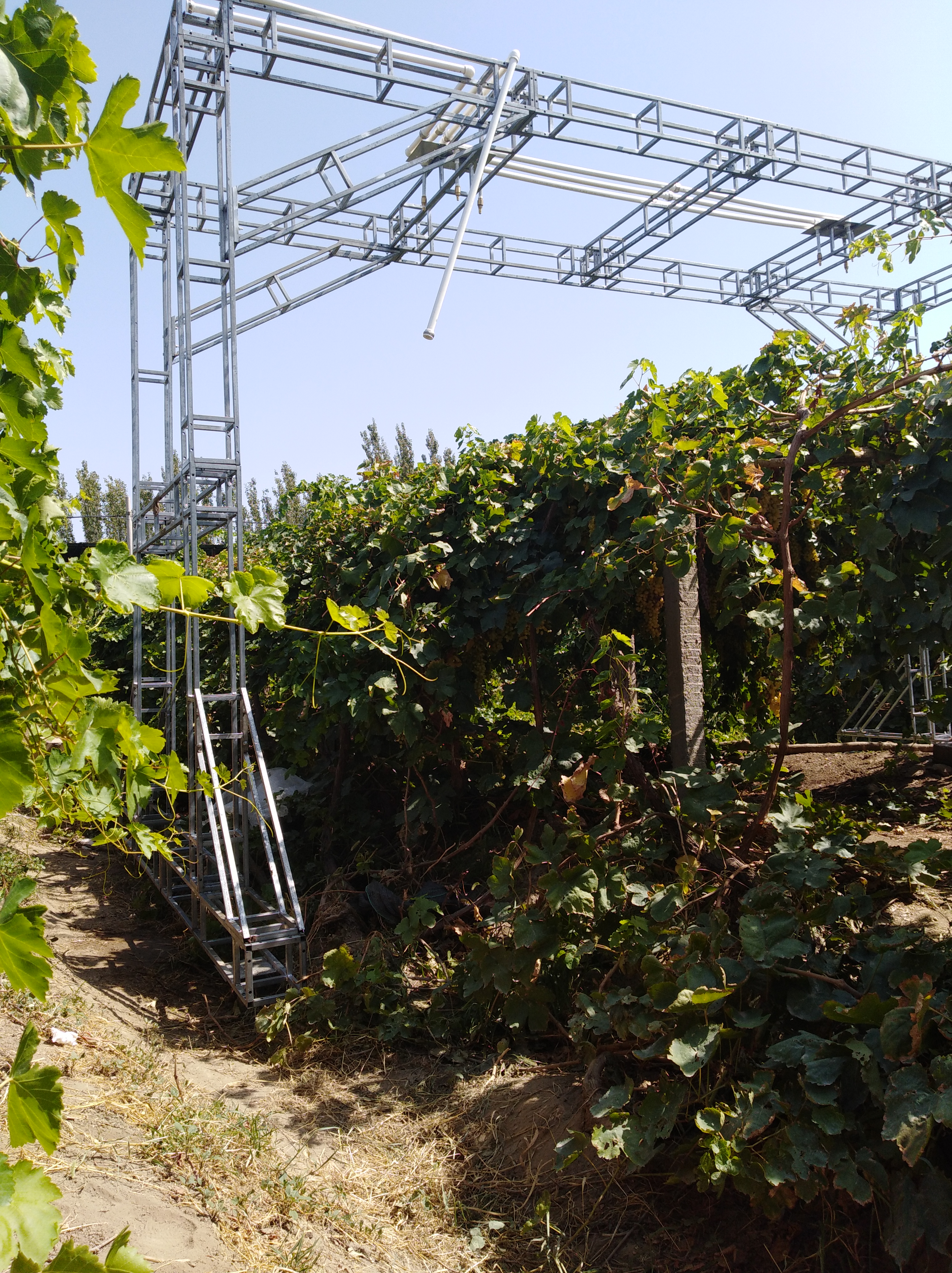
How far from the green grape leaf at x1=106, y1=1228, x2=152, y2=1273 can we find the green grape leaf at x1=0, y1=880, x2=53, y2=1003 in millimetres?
235

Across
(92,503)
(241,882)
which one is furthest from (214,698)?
(92,503)

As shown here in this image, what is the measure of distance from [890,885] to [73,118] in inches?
127

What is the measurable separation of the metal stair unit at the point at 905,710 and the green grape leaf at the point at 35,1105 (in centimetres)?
473

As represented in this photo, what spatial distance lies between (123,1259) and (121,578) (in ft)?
2.33

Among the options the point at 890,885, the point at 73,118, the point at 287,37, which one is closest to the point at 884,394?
the point at 890,885

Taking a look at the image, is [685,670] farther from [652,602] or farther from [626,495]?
[626,495]

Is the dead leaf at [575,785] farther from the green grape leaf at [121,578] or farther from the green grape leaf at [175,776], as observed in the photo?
the green grape leaf at [121,578]

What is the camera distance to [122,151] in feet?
2.78

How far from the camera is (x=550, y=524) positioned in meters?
4.57

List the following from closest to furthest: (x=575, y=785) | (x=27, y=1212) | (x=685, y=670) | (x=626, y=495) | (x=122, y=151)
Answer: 1. (x=27, y=1212)
2. (x=122, y=151)
3. (x=626, y=495)
4. (x=575, y=785)
5. (x=685, y=670)

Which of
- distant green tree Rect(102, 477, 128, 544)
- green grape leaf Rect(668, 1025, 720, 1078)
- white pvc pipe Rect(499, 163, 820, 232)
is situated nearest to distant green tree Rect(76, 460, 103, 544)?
distant green tree Rect(102, 477, 128, 544)

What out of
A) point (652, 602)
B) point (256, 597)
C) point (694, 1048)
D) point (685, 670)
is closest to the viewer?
point (256, 597)

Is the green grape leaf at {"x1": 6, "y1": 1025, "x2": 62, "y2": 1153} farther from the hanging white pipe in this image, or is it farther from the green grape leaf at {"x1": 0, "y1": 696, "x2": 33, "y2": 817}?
the hanging white pipe

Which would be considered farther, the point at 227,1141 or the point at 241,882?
the point at 241,882
